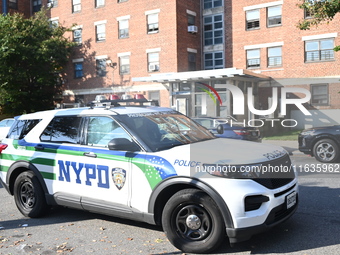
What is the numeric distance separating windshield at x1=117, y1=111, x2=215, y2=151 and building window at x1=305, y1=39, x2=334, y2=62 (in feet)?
73.1

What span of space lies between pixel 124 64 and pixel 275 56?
11481 millimetres

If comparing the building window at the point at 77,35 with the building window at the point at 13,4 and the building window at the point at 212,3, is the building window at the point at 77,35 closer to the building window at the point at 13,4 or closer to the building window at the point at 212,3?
the building window at the point at 13,4

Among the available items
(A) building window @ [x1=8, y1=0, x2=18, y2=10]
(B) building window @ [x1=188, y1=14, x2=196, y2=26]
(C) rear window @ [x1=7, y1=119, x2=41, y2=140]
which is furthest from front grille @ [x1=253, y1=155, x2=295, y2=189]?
(A) building window @ [x1=8, y1=0, x2=18, y2=10]

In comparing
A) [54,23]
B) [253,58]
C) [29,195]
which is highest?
[54,23]

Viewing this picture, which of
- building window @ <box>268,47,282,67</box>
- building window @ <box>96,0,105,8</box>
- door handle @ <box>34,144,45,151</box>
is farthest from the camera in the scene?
building window @ <box>96,0,105,8</box>

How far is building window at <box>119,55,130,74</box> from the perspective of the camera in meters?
30.0

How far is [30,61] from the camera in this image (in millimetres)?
29062

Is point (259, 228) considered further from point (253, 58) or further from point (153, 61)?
point (153, 61)

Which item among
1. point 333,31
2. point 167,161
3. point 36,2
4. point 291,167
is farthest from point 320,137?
point 36,2

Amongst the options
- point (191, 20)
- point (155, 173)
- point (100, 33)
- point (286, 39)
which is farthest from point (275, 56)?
point (155, 173)

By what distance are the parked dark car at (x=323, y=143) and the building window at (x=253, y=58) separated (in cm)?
1689

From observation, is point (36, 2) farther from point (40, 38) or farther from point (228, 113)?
point (228, 113)

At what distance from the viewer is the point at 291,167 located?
4898mm

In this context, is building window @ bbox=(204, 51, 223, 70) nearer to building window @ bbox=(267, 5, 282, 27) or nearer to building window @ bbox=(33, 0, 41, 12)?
building window @ bbox=(267, 5, 282, 27)
